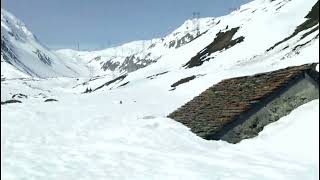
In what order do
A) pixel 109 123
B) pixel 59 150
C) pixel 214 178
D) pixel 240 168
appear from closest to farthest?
pixel 214 178 < pixel 240 168 < pixel 59 150 < pixel 109 123

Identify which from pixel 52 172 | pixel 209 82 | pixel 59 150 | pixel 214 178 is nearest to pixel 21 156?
pixel 59 150

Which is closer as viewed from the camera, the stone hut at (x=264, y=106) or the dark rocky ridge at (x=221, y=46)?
the stone hut at (x=264, y=106)

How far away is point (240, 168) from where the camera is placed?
1277cm

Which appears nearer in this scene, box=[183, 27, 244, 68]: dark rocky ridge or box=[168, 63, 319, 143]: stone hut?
box=[168, 63, 319, 143]: stone hut

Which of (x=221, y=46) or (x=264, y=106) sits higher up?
(x=221, y=46)

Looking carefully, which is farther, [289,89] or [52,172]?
[289,89]

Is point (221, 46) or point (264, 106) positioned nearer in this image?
point (264, 106)

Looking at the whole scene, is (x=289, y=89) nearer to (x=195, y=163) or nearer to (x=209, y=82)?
(x=195, y=163)

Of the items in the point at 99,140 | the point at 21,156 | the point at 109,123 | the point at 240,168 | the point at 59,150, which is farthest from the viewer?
the point at 109,123

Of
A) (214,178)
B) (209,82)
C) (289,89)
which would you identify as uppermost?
(209,82)

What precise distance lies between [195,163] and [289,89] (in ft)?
14.7

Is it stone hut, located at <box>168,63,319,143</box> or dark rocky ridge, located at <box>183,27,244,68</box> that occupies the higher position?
dark rocky ridge, located at <box>183,27,244,68</box>

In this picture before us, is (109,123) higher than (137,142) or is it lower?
higher

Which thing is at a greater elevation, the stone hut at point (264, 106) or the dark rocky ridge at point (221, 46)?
the dark rocky ridge at point (221, 46)
